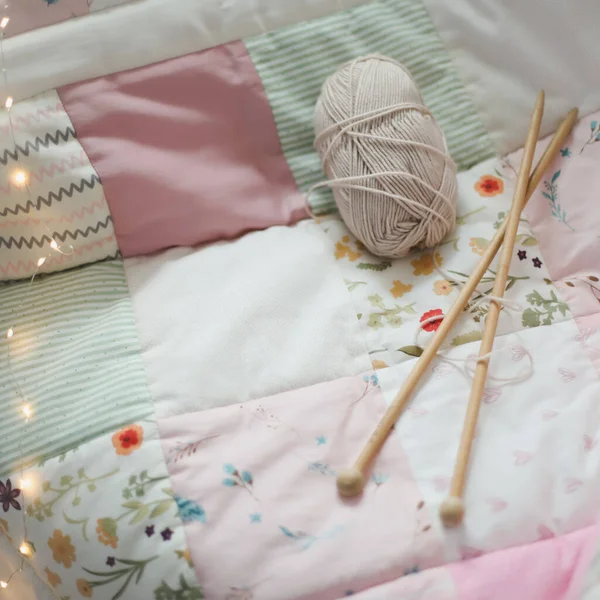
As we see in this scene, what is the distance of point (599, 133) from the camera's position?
2.86ft

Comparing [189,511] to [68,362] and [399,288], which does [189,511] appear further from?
[399,288]

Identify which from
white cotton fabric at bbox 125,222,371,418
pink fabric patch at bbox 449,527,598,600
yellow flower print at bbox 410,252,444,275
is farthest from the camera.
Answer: yellow flower print at bbox 410,252,444,275

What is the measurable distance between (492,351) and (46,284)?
1.73 ft

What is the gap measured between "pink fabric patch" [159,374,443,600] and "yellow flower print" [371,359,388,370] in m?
0.04

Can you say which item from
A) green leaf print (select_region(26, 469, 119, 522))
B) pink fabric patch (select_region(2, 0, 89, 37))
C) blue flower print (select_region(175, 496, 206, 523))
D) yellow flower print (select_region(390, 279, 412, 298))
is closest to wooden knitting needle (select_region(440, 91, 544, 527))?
yellow flower print (select_region(390, 279, 412, 298))

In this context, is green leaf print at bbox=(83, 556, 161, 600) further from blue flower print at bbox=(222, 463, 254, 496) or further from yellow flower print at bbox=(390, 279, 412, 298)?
yellow flower print at bbox=(390, 279, 412, 298)

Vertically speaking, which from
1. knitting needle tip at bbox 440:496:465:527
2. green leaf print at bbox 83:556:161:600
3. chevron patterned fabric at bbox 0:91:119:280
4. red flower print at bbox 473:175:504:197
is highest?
chevron patterned fabric at bbox 0:91:119:280

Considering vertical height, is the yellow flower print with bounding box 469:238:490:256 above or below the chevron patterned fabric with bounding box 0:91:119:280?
below

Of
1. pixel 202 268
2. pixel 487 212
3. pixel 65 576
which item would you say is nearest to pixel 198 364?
pixel 202 268

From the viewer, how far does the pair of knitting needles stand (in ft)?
2.14

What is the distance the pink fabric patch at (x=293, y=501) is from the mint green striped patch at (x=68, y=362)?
0.07m

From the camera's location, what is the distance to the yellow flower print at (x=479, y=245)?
831mm

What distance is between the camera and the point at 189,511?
65 centimetres

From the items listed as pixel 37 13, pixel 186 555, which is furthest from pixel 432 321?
pixel 37 13
